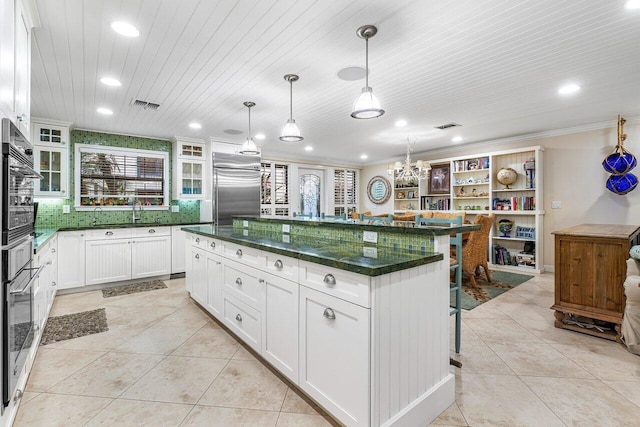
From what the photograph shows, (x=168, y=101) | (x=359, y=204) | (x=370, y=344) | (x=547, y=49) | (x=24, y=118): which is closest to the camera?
(x=370, y=344)

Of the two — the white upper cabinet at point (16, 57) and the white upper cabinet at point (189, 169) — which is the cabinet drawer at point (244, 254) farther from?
the white upper cabinet at point (189, 169)

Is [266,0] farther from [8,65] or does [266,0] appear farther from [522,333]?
[522,333]

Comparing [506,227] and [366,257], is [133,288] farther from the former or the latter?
[506,227]

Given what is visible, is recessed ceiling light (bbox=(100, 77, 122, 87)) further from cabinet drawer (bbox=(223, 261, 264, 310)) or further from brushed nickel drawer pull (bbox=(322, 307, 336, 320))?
brushed nickel drawer pull (bbox=(322, 307, 336, 320))

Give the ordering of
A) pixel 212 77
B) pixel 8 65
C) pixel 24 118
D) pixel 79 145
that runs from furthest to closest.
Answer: pixel 79 145
pixel 212 77
pixel 24 118
pixel 8 65

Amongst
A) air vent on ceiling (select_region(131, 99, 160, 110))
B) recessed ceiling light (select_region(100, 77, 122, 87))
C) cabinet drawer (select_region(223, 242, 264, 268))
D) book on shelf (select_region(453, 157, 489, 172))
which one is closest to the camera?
cabinet drawer (select_region(223, 242, 264, 268))

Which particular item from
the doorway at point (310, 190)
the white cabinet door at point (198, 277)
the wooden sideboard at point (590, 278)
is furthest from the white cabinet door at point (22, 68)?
the doorway at point (310, 190)

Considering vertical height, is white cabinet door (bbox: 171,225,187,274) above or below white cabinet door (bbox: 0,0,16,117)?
below

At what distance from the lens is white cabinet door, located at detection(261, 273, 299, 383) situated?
6.21 feet

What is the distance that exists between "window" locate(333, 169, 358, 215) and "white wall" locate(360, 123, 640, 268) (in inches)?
161

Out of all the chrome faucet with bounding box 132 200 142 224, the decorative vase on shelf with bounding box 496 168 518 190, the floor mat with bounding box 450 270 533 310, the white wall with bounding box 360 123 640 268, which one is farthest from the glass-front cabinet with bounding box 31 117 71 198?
the white wall with bounding box 360 123 640 268

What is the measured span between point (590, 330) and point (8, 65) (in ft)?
15.1

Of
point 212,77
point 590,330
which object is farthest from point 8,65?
point 590,330

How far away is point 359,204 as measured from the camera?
8.88m
